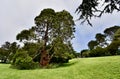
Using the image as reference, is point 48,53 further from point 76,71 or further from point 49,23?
point 76,71

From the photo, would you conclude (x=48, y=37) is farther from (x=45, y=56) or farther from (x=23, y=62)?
(x=23, y=62)

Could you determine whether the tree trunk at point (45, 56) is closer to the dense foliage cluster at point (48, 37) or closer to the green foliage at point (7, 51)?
the dense foliage cluster at point (48, 37)

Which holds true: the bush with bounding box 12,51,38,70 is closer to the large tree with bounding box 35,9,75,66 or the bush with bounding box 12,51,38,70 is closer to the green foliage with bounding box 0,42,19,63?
the large tree with bounding box 35,9,75,66

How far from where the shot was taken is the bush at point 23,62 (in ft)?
118

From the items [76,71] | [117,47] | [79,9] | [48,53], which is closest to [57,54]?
[48,53]

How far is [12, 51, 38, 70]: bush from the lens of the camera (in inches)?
1414

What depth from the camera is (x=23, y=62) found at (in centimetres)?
3597

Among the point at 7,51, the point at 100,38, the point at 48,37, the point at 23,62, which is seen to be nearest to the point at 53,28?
the point at 48,37

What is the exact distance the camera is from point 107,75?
2344cm

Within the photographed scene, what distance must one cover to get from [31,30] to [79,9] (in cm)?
2866

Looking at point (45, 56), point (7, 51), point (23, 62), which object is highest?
point (7, 51)

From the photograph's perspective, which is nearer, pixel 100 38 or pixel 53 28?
pixel 53 28

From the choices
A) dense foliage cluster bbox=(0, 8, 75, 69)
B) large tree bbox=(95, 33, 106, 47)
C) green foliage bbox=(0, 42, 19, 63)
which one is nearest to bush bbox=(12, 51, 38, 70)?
dense foliage cluster bbox=(0, 8, 75, 69)

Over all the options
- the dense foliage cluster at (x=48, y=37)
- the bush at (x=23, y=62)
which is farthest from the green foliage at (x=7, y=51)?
the bush at (x=23, y=62)
